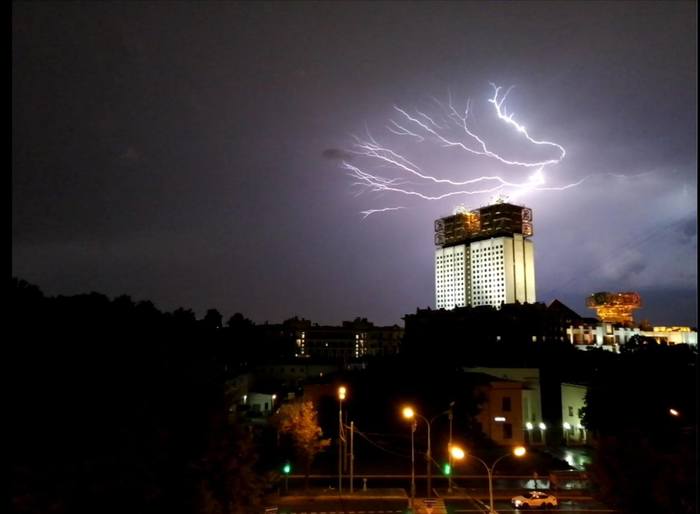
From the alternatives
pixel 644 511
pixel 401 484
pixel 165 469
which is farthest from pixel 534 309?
pixel 165 469

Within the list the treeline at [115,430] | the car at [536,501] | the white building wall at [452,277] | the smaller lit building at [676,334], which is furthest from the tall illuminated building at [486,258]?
the treeline at [115,430]

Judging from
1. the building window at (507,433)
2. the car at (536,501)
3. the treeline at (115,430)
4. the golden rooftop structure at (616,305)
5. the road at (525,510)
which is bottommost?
the road at (525,510)

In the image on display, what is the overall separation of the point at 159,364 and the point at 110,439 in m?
6.52

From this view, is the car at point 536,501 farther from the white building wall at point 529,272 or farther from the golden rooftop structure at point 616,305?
the white building wall at point 529,272

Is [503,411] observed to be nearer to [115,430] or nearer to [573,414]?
[573,414]

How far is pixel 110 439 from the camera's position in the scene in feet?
51.4

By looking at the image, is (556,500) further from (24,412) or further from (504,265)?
(504,265)

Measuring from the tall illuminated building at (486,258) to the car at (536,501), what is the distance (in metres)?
140

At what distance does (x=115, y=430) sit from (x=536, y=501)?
21.7m

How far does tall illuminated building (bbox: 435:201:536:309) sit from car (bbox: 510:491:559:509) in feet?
459

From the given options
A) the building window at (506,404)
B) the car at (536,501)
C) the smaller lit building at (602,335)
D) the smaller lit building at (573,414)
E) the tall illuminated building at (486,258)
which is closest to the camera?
the car at (536,501)

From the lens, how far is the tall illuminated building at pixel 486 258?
566 ft

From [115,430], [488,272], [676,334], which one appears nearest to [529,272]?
[488,272]

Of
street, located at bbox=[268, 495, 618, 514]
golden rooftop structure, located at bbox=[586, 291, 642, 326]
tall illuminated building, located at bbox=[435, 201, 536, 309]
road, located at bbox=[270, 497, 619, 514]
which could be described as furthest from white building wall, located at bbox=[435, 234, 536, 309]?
road, located at bbox=[270, 497, 619, 514]
